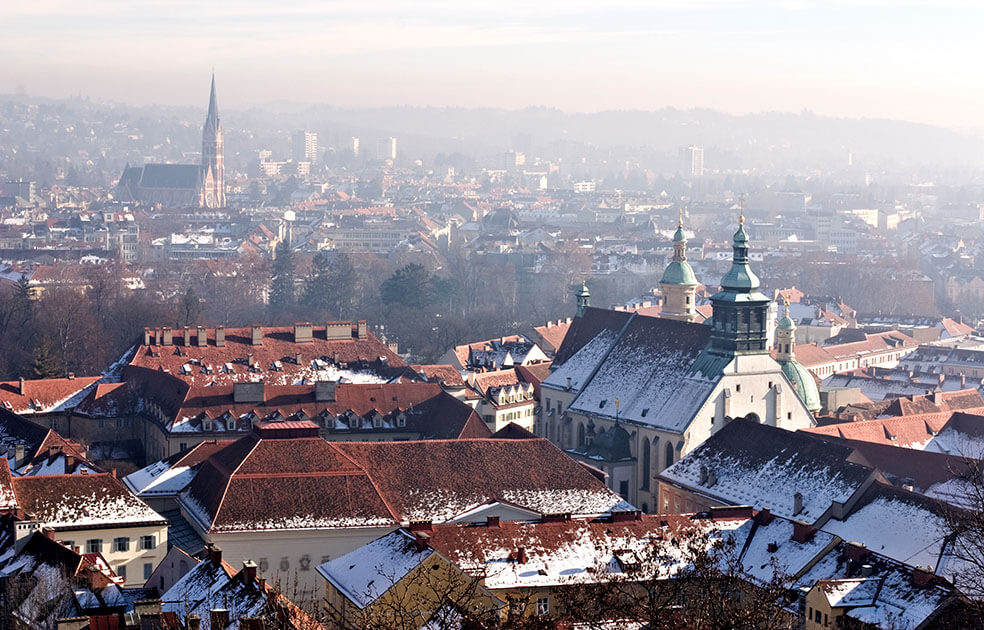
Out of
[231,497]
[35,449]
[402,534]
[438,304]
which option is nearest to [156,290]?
[438,304]

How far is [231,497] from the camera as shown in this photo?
56531 millimetres

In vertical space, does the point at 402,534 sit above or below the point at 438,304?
above

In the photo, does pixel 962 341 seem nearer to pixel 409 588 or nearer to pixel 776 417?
pixel 776 417

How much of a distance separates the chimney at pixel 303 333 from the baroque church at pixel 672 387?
45.2 feet

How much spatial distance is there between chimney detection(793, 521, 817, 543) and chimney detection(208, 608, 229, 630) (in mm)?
16908

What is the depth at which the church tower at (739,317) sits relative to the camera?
72.7m

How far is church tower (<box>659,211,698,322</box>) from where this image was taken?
91438 millimetres

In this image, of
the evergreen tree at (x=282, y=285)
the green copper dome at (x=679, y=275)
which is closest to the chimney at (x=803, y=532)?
the green copper dome at (x=679, y=275)

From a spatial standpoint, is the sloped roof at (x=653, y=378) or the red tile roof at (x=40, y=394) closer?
the sloped roof at (x=653, y=378)

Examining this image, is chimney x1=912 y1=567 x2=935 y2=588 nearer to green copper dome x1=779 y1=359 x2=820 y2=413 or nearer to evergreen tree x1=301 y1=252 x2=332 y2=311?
green copper dome x1=779 y1=359 x2=820 y2=413

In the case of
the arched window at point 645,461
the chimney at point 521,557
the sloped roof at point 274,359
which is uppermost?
the chimney at point 521,557

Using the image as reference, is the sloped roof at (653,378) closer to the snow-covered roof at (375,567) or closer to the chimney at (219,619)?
the snow-covered roof at (375,567)

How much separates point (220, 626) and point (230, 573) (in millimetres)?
6761

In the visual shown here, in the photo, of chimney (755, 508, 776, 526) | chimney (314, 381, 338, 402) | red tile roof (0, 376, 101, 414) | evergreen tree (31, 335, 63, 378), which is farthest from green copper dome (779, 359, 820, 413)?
evergreen tree (31, 335, 63, 378)
